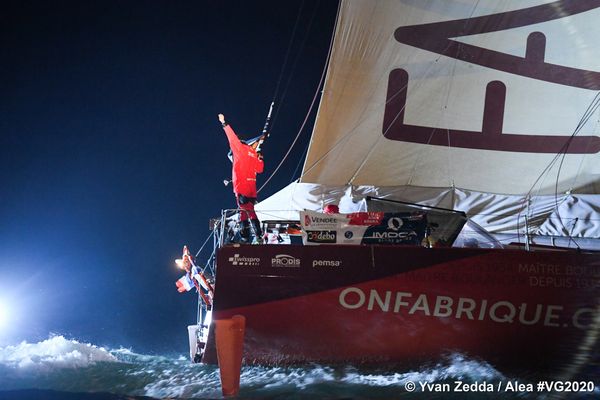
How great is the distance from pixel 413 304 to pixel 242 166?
3134 millimetres

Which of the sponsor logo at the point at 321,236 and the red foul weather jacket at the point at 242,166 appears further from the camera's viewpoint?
the red foul weather jacket at the point at 242,166

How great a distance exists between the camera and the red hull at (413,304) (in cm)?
697

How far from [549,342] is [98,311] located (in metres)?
12.7

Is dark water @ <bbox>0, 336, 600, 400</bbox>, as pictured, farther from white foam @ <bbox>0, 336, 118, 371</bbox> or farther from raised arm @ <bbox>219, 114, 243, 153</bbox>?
raised arm @ <bbox>219, 114, 243, 153</bbox>

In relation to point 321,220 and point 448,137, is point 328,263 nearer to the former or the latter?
point 321,220

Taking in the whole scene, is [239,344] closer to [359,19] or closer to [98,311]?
[359,19]

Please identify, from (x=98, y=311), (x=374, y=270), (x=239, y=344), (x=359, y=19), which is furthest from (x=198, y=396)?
(x=98, y=311)

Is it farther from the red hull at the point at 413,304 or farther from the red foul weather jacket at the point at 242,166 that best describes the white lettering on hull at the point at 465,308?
the red foul weather jacket at the point at 242,166

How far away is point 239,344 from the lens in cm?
641

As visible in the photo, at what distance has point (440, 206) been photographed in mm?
9477

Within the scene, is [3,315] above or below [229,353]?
below

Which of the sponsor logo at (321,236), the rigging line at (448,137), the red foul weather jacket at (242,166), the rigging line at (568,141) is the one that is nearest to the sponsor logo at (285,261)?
the sponsor logo at (321,236)

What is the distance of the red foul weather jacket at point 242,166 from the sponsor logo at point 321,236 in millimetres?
1520

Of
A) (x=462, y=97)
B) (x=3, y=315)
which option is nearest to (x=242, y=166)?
(x=462, y=97)
